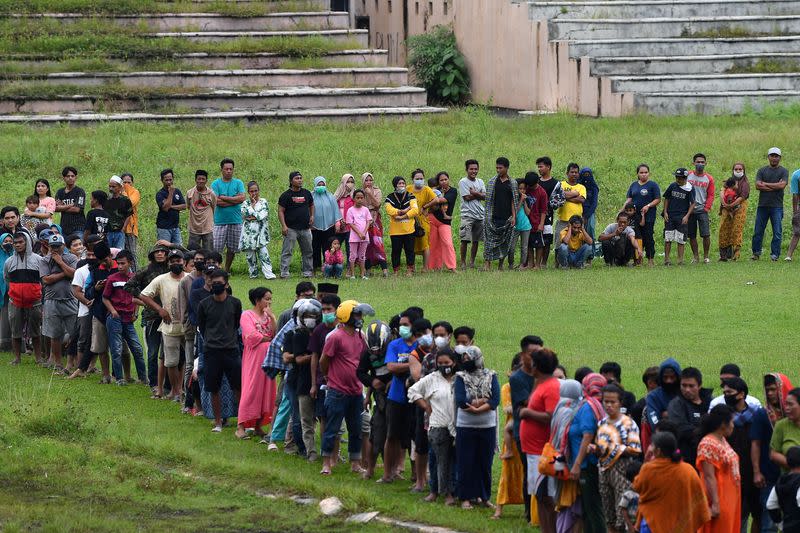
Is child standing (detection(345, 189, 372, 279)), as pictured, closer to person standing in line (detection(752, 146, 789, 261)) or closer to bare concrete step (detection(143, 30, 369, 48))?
person standing in line (detection(752, 146, 789, 261))

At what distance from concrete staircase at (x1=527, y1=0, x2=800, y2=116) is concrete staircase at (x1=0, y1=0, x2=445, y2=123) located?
3.78 meters

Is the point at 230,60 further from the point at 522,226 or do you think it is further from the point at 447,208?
the point at 522,226

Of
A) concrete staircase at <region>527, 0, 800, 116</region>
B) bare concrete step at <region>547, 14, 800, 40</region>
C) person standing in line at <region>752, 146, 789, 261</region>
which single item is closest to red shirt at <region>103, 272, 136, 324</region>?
person standing in line at <region>752, 146, 789, 261</region>

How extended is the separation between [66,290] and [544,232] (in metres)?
8.34

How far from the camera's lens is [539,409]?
10992 mm

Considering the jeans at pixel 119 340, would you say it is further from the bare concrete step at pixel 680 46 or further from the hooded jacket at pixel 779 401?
the bare concrete step at pixel 680 46

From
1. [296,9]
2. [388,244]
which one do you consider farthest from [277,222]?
[296,9]

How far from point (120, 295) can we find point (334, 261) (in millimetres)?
5921

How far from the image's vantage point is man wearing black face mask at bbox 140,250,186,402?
16172 mm

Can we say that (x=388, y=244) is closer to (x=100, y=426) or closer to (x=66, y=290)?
(x=66, y=290)

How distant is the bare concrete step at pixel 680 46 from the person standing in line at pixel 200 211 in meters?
14.1

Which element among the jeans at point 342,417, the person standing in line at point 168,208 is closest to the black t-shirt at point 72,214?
the person standing in line at point 168,208

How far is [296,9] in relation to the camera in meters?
39.3

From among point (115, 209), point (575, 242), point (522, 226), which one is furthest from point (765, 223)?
point (115, 209)
